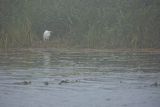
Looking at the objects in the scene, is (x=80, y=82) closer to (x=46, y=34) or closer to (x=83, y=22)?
(x=83, y=22)

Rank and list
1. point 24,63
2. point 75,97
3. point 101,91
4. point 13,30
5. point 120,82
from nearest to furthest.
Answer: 1. point 75,97
2. point 101,91
3. point 120,82
4. point 24,63
5. point 13,30

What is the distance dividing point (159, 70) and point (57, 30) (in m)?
18.4

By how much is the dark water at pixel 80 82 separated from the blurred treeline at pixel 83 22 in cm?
781

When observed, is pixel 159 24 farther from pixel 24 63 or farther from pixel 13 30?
pixel 24 63

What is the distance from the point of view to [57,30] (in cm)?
3716

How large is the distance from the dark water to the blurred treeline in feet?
25.6

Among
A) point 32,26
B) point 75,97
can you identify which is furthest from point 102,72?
point 32,26

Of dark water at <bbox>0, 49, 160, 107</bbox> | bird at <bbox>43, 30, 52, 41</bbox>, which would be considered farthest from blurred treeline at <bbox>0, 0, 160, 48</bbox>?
dark water at <bbox>0, 49, 160, 107</bbox>

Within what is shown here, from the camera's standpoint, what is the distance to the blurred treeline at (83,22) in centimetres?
3284

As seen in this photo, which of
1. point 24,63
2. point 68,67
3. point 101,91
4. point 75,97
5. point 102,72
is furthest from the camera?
point 24,63

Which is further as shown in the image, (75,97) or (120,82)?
(120,82)

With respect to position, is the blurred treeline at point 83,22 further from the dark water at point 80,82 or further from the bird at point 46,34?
the dark water at point 80,82

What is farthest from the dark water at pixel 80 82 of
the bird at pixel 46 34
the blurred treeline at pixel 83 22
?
the bird at pixel 46 34

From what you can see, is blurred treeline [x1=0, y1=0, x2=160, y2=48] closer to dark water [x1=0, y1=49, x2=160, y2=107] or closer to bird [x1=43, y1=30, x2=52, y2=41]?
bird [x1=43, y1=30, x2=52, y2=41]
